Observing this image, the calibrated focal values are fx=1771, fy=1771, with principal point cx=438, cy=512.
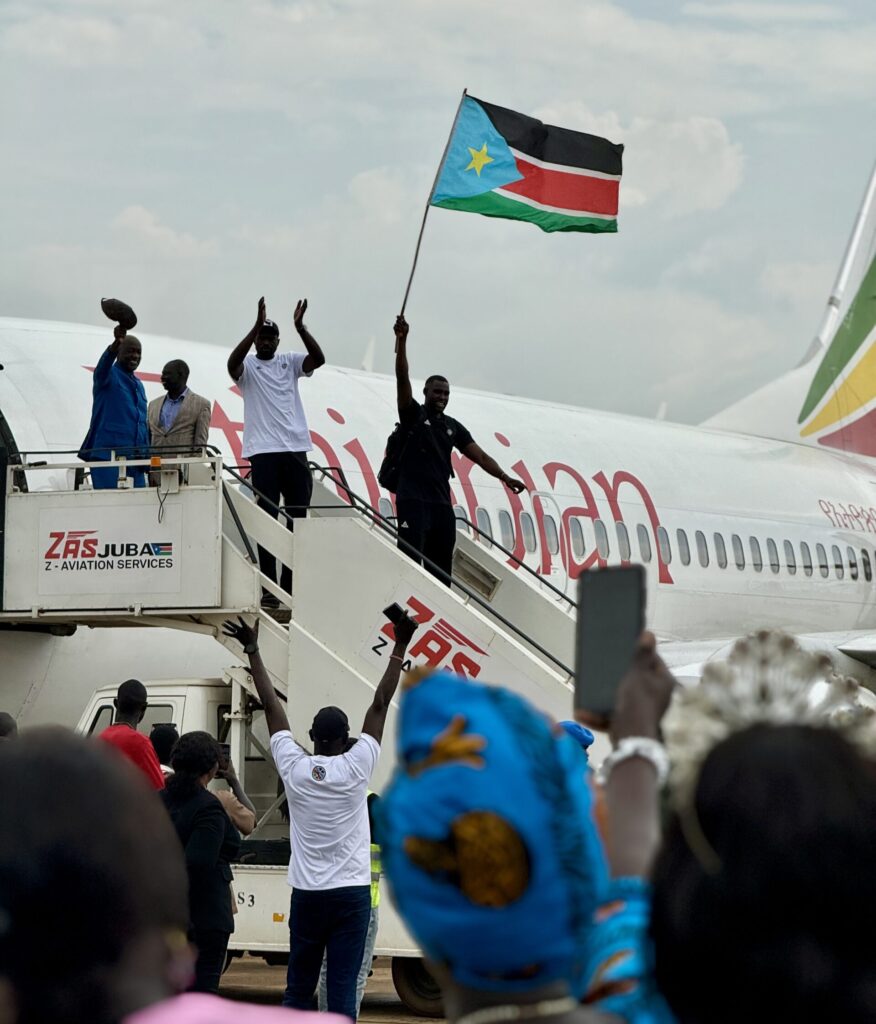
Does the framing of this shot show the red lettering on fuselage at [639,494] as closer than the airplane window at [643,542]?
Yes

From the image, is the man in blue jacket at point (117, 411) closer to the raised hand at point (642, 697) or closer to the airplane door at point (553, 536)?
the airplane door at point (553, 536)

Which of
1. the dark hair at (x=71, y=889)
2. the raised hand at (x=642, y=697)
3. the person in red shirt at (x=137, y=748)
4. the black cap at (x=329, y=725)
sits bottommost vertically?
the person in red shirt at (x=137, y=748)

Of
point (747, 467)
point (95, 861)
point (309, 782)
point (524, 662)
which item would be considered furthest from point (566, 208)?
point (95, 861)

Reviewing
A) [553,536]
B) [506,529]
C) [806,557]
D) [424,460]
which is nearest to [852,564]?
[806,557]

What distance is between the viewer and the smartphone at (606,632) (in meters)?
2.06

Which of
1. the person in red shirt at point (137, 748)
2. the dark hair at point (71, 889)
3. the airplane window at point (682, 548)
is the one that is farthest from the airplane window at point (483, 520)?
the dark hair at point (71, 889)

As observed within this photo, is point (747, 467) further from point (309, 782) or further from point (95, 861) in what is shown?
point (95, 861)

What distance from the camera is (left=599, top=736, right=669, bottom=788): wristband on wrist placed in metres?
1.99

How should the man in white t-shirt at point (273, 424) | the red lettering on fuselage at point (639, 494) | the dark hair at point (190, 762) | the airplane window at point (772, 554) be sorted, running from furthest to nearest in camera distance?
the airplane window at point (772, 554) → the red lettering on fuselage at point (639, 494) → the man in white t-shirt at point (273, 424) → the dark hair at point (190, 762)

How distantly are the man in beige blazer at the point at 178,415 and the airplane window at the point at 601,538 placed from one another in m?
6.39

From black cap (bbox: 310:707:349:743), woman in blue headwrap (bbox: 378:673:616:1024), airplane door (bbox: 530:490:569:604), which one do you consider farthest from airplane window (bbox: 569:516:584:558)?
woman in blue headwrap (bbox: 378:673:616:1024)

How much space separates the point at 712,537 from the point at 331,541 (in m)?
9.80

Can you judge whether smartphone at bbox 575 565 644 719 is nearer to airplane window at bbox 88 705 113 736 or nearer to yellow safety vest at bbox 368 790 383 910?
yellow safety vest at bbox 368 790 383 910

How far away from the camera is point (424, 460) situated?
10547 mm
